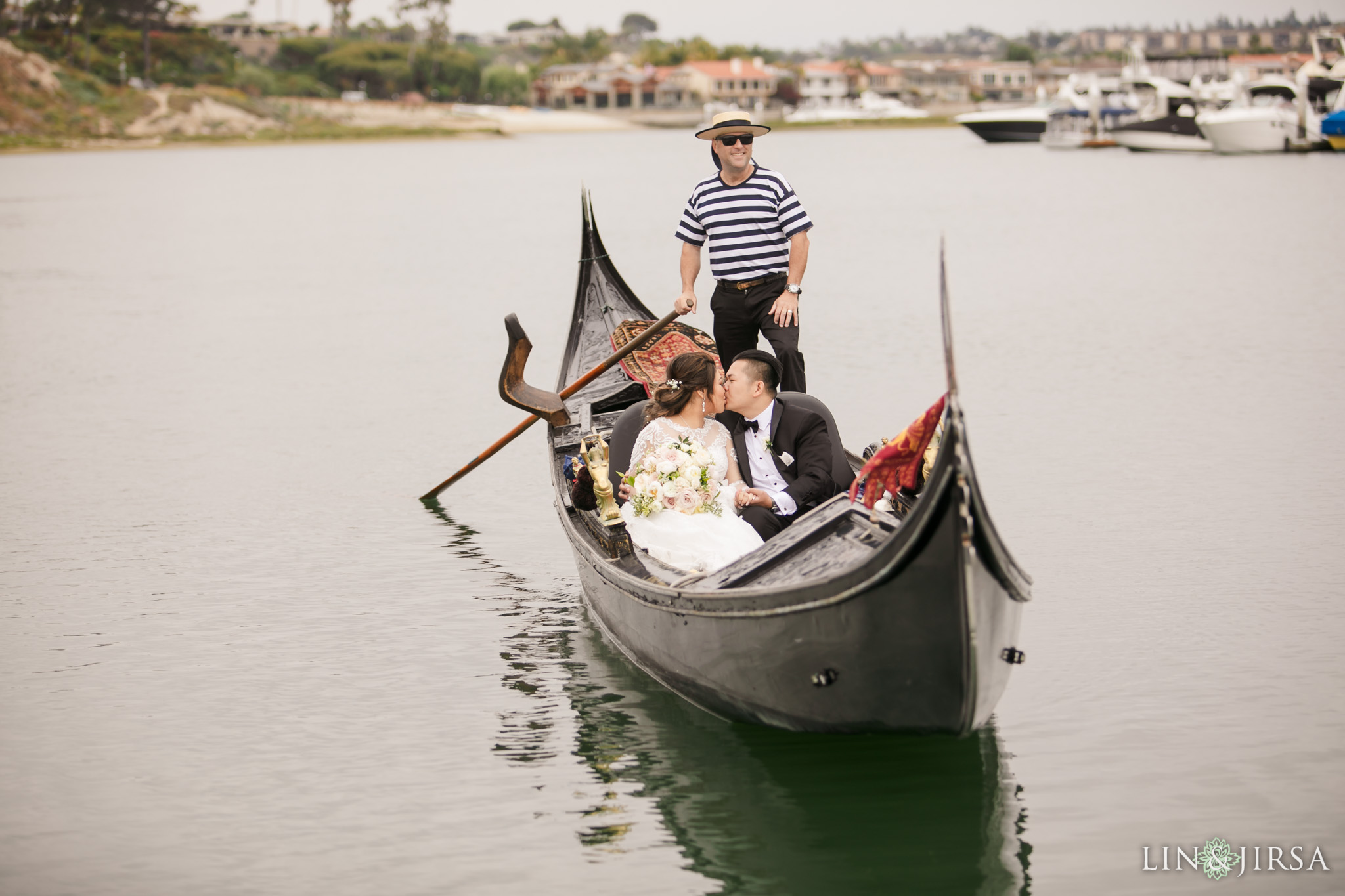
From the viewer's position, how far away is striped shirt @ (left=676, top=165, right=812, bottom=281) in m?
5.84

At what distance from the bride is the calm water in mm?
615

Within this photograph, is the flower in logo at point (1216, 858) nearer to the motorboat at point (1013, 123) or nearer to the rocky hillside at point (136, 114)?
the motorboat at point (1013, 123)

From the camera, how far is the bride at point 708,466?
462 cm

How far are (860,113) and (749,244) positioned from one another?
94238 mm

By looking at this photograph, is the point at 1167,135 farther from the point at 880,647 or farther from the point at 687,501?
the point at 880,647

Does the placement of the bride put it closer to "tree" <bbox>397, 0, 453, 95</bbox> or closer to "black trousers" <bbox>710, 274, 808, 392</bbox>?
"black trousers" <bbox>710, 274, 808, 392</bbox>

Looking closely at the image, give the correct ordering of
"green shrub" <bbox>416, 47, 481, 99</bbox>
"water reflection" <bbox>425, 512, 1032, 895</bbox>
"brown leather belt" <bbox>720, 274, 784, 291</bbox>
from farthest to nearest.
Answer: "green shrub" <bbox>416, 47, 481, 99</bbox>, "brown leather belt" <bbox>720, 274, 784, 291</bbox>, "water reflection" <bbox>425, 512, 1032, 895</bbox>

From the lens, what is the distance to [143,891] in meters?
3.90

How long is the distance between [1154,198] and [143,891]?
26.9 meters

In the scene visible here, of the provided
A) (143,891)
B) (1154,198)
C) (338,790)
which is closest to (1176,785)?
(338,790)

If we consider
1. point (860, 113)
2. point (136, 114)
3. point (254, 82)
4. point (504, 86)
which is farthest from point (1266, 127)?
point (504, 86)

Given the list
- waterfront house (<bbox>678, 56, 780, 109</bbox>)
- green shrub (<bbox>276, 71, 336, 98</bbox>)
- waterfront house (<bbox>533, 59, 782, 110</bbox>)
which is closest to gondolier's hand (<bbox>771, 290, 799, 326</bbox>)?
green shrub (<bbox>276, 71, 336, 98</bbox>)

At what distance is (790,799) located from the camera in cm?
427

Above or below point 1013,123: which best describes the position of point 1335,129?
below
